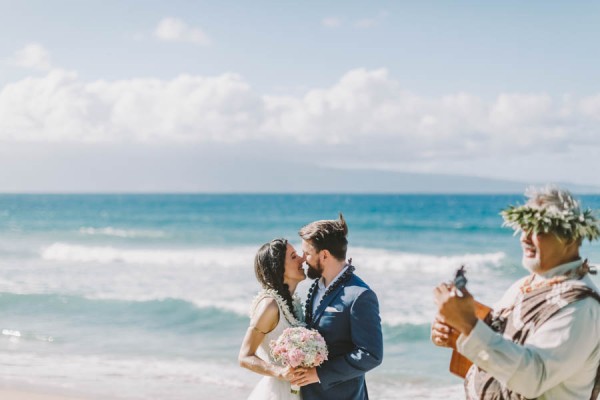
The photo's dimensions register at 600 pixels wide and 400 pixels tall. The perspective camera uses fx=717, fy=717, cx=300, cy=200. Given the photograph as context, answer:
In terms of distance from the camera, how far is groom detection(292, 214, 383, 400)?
407 centimetres

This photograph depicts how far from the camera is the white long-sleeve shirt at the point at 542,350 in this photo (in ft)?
8.55

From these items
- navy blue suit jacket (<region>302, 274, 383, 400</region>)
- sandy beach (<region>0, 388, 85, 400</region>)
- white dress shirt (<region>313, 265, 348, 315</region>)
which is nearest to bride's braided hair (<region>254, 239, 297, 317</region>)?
white dress shirt (<region>313, 265, 348, 315</region>)

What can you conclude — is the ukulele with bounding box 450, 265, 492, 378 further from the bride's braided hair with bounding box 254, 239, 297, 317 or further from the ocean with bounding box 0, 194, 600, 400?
the bride's braided hair with bounding box 254, 239, 297, 317

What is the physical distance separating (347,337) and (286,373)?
0.41 m

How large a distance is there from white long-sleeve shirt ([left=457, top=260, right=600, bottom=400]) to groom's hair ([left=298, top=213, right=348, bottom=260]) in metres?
1.62

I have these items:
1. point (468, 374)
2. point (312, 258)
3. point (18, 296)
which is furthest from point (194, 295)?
point (468, 374)

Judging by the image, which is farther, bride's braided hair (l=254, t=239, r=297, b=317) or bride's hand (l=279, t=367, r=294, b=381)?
bride's braided hair (l=254, t=239, r=297, b=317)

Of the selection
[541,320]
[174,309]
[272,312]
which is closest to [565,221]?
[541,320]

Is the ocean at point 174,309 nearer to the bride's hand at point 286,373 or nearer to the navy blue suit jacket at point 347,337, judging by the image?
the navy blue suit jacket at point 347,337

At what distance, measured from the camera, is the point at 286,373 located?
4.16 meters

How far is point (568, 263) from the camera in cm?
285

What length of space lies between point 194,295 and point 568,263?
48.4ft

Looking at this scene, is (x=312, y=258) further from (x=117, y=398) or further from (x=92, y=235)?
(x=92, y=235)

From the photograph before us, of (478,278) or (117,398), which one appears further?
(478,278)
